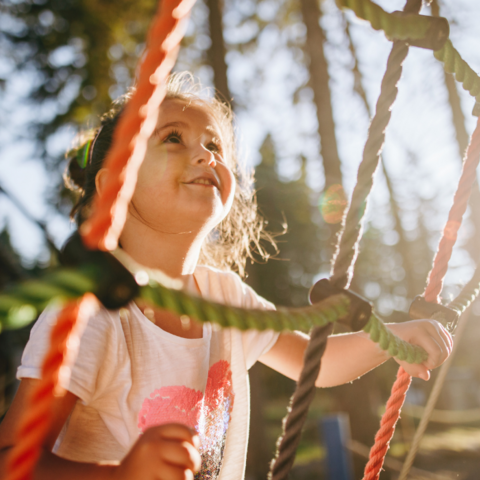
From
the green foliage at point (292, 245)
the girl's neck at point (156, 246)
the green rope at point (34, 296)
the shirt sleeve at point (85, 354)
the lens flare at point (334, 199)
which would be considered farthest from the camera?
the green foliage at point (292, 245)

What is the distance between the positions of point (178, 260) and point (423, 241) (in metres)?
13.6

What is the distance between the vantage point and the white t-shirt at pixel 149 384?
720 millimetres

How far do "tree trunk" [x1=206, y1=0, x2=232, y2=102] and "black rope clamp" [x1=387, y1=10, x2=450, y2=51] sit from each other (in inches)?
124

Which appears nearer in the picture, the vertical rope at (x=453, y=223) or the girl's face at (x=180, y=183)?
the vertical rope at (x=453, y=223)

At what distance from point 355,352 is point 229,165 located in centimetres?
74

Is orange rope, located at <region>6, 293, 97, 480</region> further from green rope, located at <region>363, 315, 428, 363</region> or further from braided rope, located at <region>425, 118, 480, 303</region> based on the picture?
braided rope, located at <region>425, 118, 480, 303</region>

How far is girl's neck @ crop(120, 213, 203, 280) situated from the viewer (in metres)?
0.99

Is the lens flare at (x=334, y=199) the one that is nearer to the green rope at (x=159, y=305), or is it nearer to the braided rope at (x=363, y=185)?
the braided rope at (x=363, y=185)

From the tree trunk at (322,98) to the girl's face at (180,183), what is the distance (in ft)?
7.57

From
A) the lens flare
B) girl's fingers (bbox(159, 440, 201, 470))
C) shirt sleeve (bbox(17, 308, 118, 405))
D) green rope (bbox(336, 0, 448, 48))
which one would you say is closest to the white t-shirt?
shirt sleeve (bbox(17, 308, 118, 405))

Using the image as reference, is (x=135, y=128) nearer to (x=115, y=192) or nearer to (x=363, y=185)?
(x=115, y=192)

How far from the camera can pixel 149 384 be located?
84cm

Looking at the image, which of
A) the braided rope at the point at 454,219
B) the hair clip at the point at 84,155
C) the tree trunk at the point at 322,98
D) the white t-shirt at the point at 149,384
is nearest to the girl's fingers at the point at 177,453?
the white t-shirt at the point at 149,384

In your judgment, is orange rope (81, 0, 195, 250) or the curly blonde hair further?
the curly blonde hair
